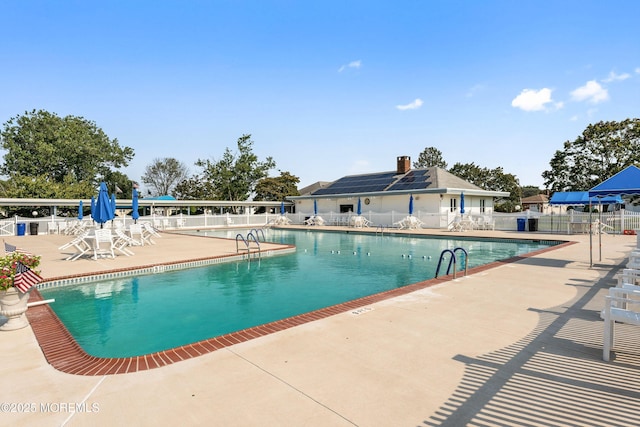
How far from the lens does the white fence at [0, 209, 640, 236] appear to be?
1819cm

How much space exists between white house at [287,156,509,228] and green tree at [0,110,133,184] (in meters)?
25.9

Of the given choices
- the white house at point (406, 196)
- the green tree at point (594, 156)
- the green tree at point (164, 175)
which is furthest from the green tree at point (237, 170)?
the green tree at point (594, 156)

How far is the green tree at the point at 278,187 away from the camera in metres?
45.6

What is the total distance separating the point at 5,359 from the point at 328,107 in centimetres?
2102

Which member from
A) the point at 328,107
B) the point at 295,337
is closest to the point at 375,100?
the point at 328,107

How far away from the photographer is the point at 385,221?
2641cm

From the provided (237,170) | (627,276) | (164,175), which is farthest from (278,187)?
(627,276)

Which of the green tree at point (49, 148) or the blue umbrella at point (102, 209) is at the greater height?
the green tree at point (49, 148)

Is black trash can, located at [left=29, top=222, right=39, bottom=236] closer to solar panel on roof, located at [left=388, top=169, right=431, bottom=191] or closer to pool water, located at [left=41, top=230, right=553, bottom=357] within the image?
pool water, located at [left=41, top=230, right=553, bottom=357]

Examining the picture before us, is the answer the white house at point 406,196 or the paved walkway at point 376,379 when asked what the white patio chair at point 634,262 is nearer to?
the paved walkway at point 376,379

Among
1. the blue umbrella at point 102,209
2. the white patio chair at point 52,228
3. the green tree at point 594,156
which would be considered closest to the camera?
the blue umbrella at point 102,209

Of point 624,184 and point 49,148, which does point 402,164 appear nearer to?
point 624,184

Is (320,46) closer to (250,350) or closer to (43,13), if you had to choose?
(43,13)

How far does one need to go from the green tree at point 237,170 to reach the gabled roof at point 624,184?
4169 cm
